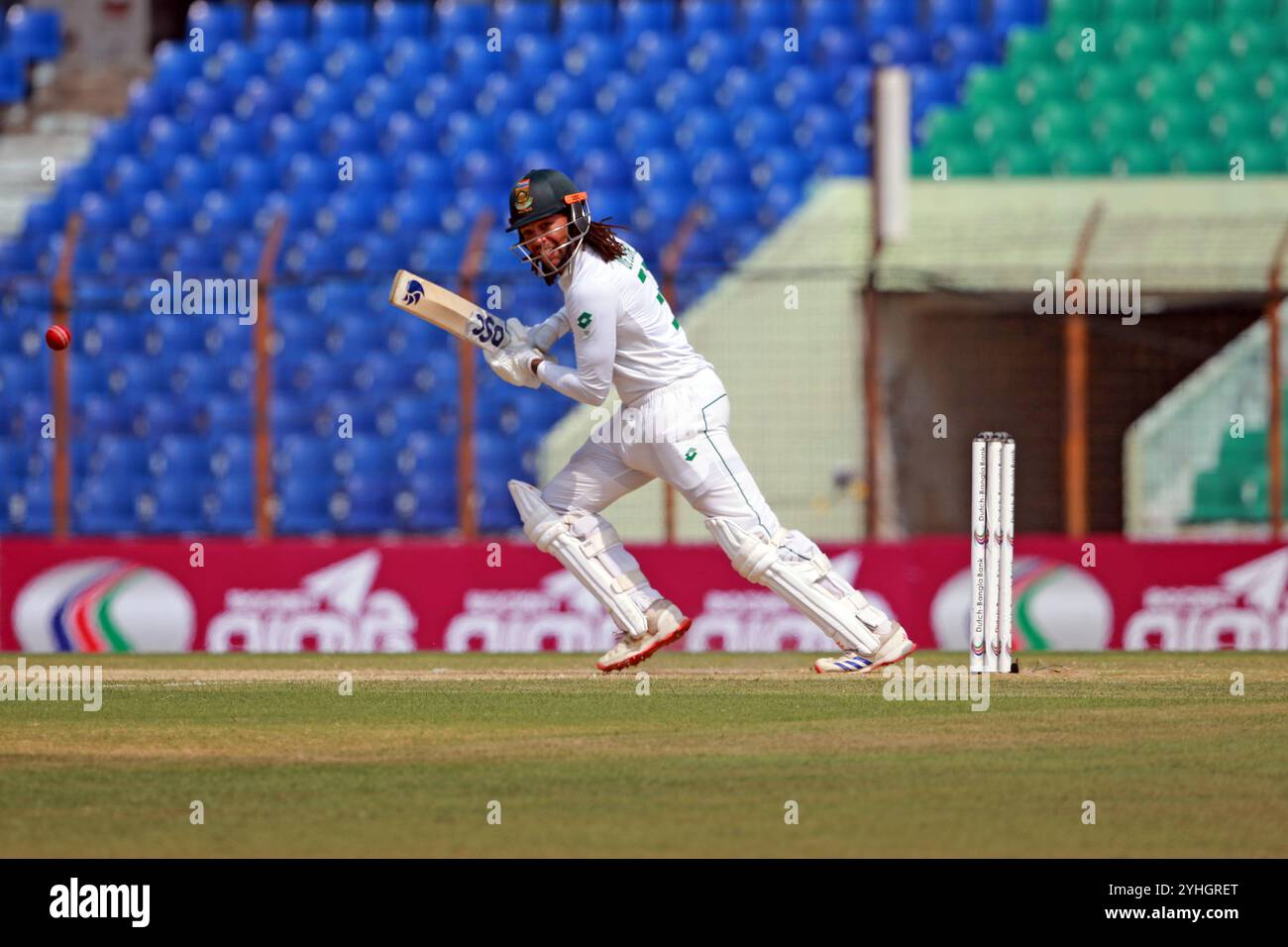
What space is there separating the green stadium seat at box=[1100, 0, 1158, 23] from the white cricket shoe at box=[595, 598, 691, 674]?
50.3 ft

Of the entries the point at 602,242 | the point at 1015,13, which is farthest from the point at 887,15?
the point at 602,242

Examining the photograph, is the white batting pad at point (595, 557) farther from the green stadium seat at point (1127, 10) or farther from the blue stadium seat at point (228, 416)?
the green stadium seat at point (1127, 10)

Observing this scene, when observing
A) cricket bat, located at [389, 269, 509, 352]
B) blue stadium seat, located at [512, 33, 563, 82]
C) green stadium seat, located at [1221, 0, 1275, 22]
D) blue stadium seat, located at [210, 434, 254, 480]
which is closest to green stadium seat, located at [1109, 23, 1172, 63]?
green stadium seat, located at [1221, 0, 1275, 22]

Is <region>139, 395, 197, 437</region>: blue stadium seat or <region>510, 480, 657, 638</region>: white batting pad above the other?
<region>139, 395, 197, 437</region>: blue stadium seat

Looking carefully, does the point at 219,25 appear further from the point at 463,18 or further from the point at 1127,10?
the point at 1127,10

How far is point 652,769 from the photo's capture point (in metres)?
7.55

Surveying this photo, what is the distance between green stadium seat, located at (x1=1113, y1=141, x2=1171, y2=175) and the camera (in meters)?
21.5

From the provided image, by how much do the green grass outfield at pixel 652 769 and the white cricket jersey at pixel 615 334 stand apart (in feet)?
5.11

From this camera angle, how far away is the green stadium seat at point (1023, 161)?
21.6 meters

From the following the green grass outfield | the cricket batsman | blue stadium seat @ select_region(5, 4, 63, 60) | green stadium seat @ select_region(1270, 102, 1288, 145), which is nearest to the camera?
the green grass outfield

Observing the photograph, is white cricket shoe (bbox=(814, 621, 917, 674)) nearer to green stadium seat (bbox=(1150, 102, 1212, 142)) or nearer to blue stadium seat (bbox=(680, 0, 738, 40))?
green stadium seat (bbox=(1150, 102, 1212, 142))

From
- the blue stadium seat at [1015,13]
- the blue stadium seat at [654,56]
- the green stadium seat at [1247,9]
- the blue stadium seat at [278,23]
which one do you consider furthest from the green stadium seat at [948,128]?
the blue stadium seat at [278,23]

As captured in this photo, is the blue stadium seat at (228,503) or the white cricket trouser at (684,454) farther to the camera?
the blue stadium seat at (228,503)
